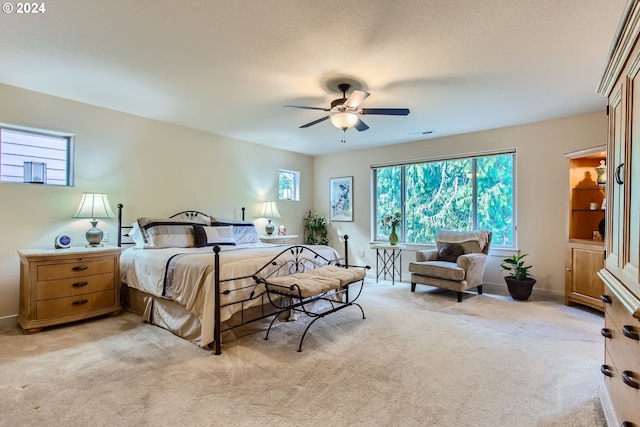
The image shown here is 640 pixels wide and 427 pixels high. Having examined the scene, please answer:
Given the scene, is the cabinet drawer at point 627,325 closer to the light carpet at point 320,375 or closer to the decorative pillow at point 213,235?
the light carpet at point 320,375

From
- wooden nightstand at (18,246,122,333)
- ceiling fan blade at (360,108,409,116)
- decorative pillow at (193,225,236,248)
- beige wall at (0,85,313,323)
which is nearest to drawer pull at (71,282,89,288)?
wooden nightstand at (18,246,122,333)

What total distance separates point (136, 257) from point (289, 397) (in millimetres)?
2568

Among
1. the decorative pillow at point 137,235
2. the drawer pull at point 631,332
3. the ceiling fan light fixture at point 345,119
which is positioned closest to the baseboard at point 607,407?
the drawer pull at point 631,332

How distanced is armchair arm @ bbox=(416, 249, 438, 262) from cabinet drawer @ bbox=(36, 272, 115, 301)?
13.6 ft

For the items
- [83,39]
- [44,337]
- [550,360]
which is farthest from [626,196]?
[44,337]

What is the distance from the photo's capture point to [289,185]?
6.78 meters

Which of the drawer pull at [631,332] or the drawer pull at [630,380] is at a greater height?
the drawer pull at [631,332]

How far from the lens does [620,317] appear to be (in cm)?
159

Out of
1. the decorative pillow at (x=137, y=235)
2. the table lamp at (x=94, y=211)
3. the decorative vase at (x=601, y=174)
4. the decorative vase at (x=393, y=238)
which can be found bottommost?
the decorative vase at (x=393, y=238)


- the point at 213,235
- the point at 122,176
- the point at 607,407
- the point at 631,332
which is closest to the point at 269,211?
the point at 213,235

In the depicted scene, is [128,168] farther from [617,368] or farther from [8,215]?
[617,368]

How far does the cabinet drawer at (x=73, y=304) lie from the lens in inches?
125

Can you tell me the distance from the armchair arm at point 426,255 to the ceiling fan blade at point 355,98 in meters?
2.85

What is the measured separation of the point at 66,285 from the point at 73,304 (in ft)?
0.72
